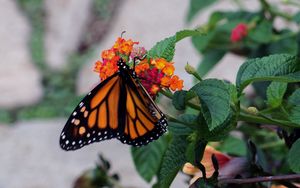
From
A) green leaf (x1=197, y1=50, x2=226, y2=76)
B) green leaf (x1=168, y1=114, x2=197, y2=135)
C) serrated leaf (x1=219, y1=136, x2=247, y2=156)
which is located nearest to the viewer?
green leaf (x1=168, y1=114, x2=197, y2=135)

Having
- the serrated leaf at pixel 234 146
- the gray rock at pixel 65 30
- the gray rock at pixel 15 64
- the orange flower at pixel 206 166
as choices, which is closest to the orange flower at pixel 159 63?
the orange flower at pixel 206 166

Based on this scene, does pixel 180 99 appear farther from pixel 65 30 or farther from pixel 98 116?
pixel 65 30

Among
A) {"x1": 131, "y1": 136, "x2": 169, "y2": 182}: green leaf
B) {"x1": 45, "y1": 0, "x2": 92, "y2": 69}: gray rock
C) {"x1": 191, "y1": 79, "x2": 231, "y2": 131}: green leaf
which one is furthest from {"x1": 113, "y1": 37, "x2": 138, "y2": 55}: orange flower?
{"x1": 45, "y1": 0, "x2": 92, "y2": 69}: gray rock

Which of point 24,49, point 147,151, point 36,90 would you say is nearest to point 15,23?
point 24,49

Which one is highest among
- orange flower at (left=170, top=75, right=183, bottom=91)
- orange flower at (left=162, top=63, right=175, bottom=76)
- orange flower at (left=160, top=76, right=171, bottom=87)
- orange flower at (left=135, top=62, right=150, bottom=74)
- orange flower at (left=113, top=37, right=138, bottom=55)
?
orange flower at (left=113, top=37, right=138, bottom=55)

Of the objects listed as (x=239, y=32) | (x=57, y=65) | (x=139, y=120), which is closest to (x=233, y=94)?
(x=139, y=120)

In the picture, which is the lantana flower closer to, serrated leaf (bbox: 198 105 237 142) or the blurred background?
serrated leaf (bbox: 198 105 237 142)

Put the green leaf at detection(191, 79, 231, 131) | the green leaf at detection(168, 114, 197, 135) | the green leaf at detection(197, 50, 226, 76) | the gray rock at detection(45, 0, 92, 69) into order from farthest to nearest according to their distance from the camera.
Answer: the gray rock at detection(45, 0, 92, 69) < the green leaf at detection(197, 50, 226, 76) < the green leaf at detection(168, 114, 197, 135) < the green leaf at detection(191, 79, 231, 131)
